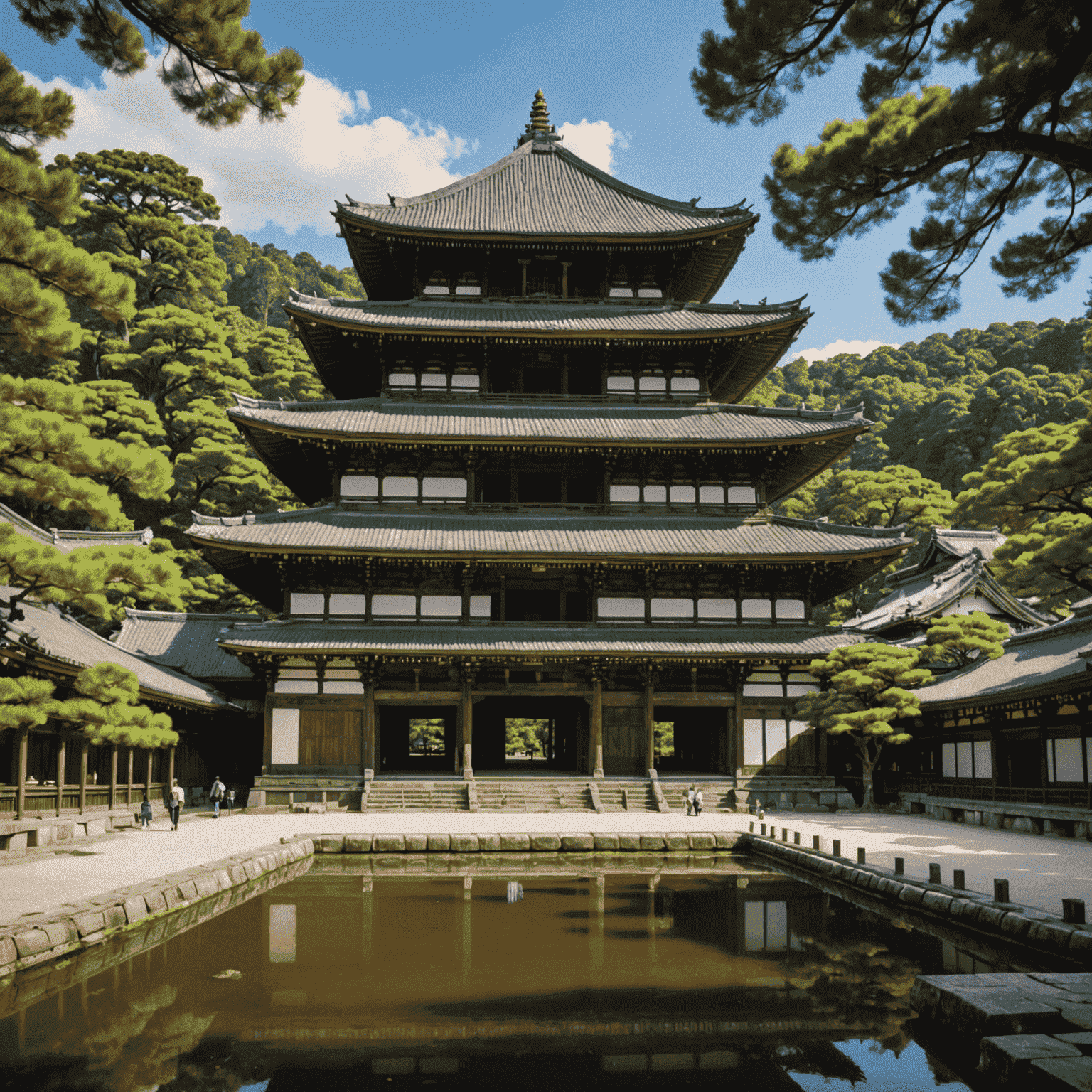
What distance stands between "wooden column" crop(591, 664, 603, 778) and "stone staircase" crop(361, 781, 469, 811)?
446cm

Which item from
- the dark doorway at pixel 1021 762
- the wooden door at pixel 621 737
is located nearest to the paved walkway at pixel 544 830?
the dark doorway at pixel 1021 762

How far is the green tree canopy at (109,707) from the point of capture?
17281mm

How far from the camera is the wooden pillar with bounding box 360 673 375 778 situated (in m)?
28.0

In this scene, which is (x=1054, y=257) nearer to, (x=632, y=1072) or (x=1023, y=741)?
(x=632, y=1072)

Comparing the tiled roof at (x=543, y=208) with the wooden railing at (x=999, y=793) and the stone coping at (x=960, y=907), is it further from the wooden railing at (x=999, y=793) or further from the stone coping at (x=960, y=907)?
the stone coping at (x=960, y=907)

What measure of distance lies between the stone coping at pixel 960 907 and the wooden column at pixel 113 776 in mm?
18061

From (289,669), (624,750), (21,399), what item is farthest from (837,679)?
(21,399)

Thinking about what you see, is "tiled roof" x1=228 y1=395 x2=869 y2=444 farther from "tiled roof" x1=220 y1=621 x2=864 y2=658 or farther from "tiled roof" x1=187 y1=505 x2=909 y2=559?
"tiled roof" x1=220 y1=621 x2=864 y2=658

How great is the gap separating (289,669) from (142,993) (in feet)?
62.8

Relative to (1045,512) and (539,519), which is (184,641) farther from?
(1045,512)

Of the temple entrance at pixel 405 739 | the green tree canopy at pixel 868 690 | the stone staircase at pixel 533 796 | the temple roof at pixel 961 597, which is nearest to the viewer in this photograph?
the green tree canopy at pixel 868 690

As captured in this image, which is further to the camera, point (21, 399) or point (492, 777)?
point (492, 777)

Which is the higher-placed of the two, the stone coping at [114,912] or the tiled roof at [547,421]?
the tiled roof at [547,421]

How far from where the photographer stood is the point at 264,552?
27531 mm
